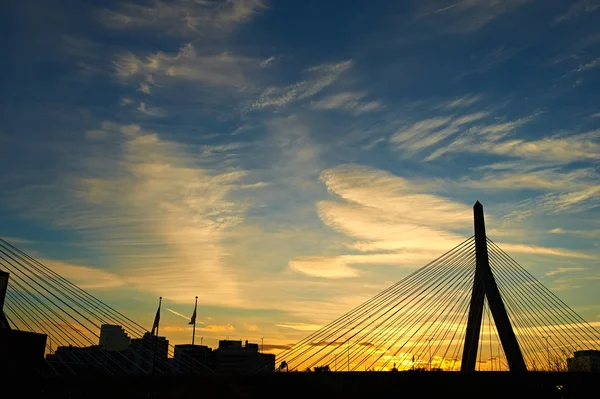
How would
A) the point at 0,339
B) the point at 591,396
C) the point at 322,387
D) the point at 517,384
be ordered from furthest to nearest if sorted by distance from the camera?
the point at 591,396, the point at 322,387, the point at 517,384, the point at 0,339

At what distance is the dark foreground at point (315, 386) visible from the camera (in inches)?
2145

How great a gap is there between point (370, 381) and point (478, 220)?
60.2ft

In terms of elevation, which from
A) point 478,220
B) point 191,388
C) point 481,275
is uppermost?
point 478,220

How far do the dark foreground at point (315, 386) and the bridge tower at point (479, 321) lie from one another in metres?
4.96

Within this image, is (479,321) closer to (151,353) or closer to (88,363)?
(151,353)

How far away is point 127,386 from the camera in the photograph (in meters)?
56.9

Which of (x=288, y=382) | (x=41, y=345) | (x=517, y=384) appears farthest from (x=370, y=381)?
(x=41, y=345)

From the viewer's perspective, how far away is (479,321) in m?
50.3

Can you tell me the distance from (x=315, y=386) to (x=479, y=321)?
16.6 m

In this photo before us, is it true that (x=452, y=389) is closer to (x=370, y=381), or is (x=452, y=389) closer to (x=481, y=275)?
(x=370, y=381)

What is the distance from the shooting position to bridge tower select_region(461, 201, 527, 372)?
159 ft

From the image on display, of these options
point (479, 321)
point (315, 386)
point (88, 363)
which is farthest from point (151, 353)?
point (479, 321)

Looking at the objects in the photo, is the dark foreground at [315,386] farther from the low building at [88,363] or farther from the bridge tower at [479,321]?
the bridge tower at [479,321]

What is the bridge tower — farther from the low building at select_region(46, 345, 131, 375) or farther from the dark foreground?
the low building at select_region(46, 345, 131, 375)
